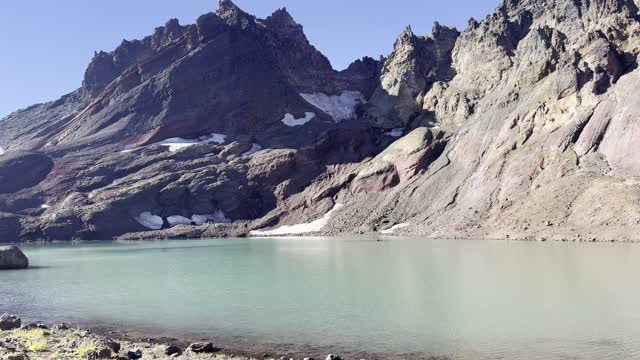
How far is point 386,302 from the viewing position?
27.9 meters

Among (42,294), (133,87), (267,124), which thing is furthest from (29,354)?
(133,87)

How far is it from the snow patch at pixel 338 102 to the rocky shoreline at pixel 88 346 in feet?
470

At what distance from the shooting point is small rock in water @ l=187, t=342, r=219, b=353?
19.5 meters

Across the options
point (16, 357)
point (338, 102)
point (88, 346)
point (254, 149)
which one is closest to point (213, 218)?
point (254, 149)

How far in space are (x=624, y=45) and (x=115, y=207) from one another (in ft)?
325

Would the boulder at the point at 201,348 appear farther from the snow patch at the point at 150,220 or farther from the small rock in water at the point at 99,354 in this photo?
the snow patch at the point at 150,220

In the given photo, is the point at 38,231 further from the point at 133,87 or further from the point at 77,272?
the point at 77,272

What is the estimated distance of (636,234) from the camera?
59.2 metres

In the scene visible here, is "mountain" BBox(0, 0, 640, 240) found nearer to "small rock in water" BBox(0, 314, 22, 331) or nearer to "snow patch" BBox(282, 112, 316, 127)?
"snow patch" BBox(282, 112, 316, 127)

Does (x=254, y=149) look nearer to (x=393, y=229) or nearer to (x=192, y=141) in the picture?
(x=192, y=141)

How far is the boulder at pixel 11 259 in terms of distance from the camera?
5116 cm

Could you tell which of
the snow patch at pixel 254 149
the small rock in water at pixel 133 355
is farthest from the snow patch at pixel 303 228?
the small rock in water at pixel 133 355

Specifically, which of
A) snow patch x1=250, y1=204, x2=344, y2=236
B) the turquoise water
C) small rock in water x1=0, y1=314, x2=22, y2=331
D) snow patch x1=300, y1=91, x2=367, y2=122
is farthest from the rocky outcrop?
small rock in water x1=0, y1=314, x2=22, y2=331

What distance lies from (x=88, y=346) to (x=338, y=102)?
15851cm
